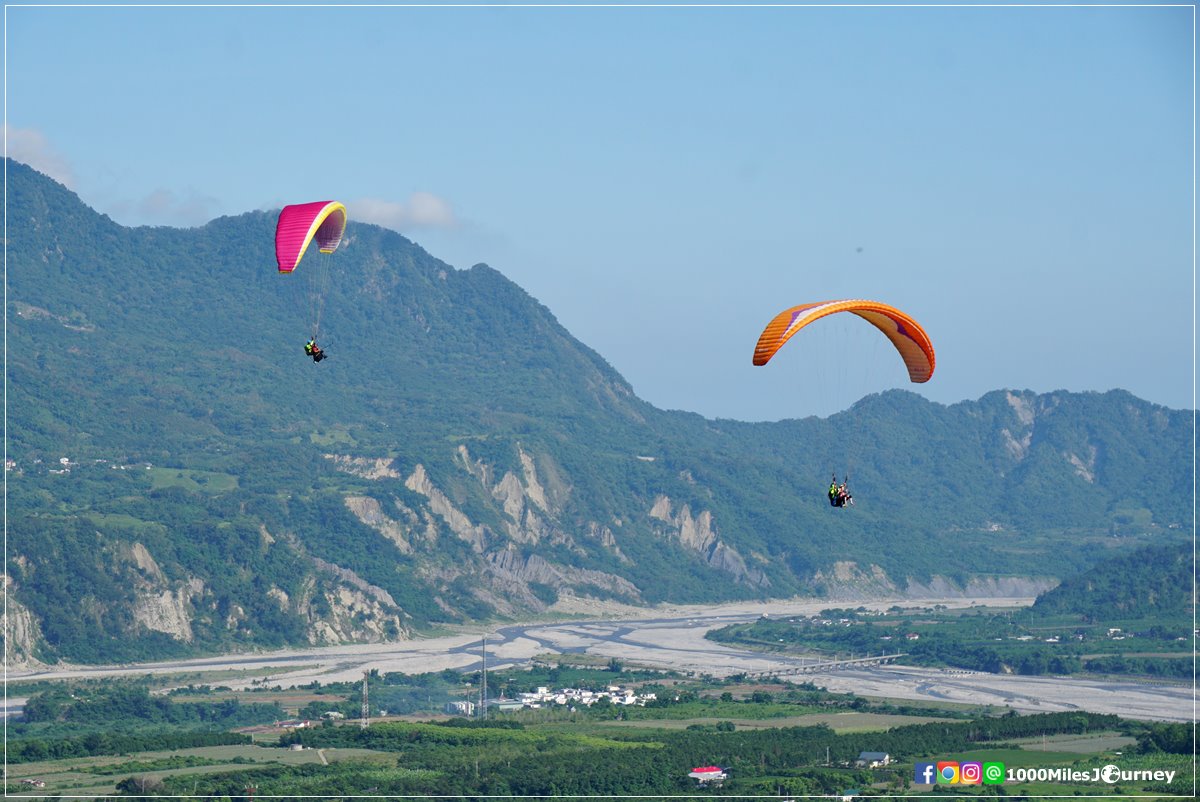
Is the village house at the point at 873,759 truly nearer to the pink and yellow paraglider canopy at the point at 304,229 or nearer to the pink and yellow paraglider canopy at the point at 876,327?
the pink and yellow paraglider canopy at the point at 876,327

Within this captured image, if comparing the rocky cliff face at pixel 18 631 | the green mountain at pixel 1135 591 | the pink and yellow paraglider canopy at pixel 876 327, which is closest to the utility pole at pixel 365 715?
the rocky cliff face at pixel 18 631

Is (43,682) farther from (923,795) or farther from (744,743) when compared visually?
(923,795)

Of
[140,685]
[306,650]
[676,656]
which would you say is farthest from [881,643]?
[140,685]

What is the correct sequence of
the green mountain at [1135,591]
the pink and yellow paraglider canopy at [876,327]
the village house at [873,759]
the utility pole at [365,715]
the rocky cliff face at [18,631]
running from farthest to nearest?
the green mountain at [1135,591], the rocky cliff face at [18,631], the utility pole at [365,715], the village house at [873,759], the pink and yellow paraglider canopy at [876,327]

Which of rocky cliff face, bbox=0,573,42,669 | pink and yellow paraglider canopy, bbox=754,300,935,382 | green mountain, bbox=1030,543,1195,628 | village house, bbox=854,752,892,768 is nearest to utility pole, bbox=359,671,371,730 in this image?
village house, bbox=854,752,892,768

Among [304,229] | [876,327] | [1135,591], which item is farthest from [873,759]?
[1135,591]

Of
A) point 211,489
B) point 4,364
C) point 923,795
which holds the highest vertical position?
point 4,364
